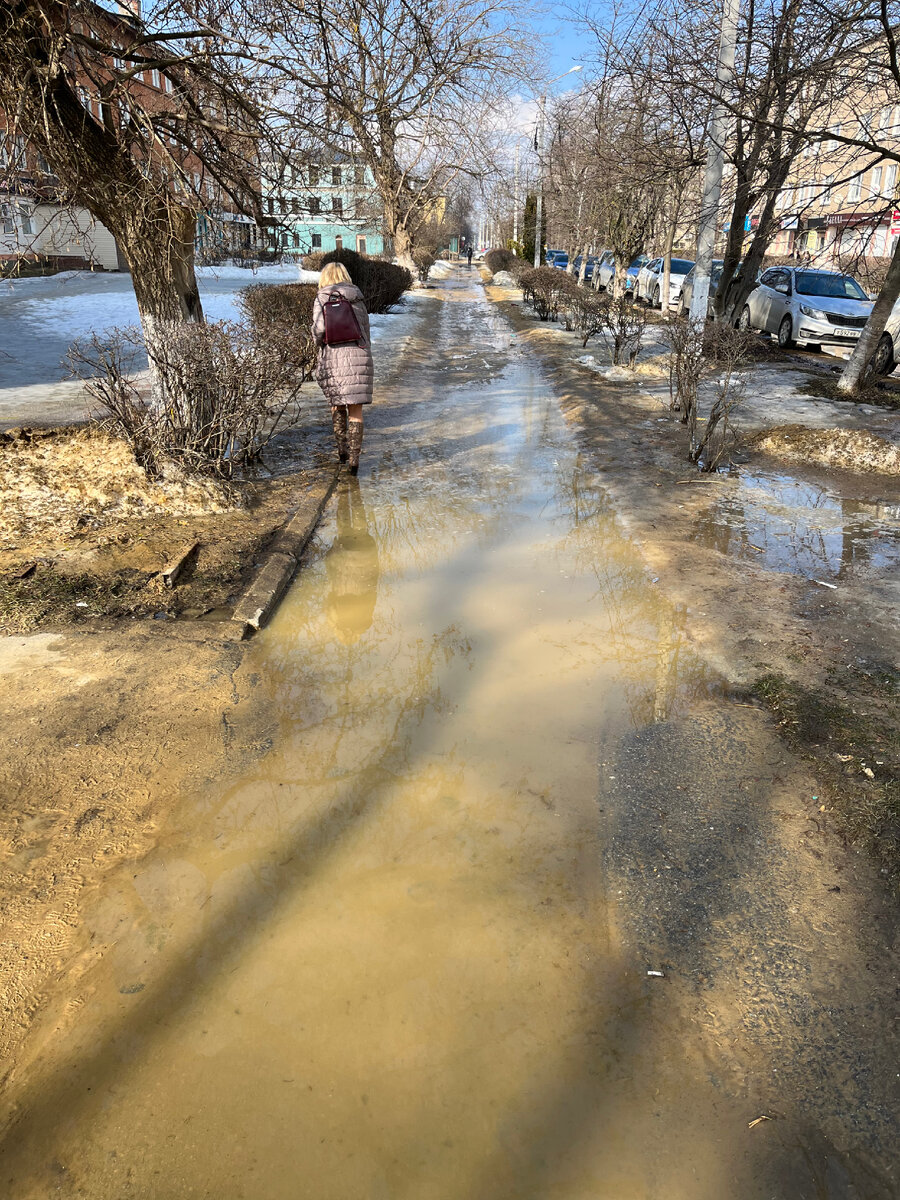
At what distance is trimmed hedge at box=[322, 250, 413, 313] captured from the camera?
19.1 m

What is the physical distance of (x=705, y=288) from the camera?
1179cm

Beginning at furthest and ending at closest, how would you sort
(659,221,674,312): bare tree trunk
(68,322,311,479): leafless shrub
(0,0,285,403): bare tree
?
(659,221,674,312): bare tree trunk
(68,322,311,479): leafless shrub
(0,0,285,403): bare tree

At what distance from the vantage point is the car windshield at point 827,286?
1585cm

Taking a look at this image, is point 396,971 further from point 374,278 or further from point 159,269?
point 374,278

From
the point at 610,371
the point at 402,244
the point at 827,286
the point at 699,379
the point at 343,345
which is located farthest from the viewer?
the point at 402,244

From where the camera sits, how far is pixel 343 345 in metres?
6.50

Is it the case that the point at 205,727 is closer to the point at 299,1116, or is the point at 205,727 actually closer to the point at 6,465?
the point at 299,1116

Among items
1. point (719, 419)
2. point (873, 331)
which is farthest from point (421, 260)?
point (719, 419)

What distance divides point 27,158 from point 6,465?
230cm

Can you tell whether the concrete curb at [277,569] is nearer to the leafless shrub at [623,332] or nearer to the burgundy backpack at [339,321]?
the burgundy backpack at [339,321]

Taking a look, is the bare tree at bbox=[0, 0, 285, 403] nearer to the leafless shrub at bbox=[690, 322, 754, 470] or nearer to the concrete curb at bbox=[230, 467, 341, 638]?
the concrete curb at bbox=[230, 467, 341, 638]

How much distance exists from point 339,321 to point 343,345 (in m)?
0.20

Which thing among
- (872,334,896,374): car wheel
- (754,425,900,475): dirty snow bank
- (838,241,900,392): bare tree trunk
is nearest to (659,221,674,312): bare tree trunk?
(872,334,896,374): car wheel

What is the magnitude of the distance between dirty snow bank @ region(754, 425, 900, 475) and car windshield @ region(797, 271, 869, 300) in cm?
942
